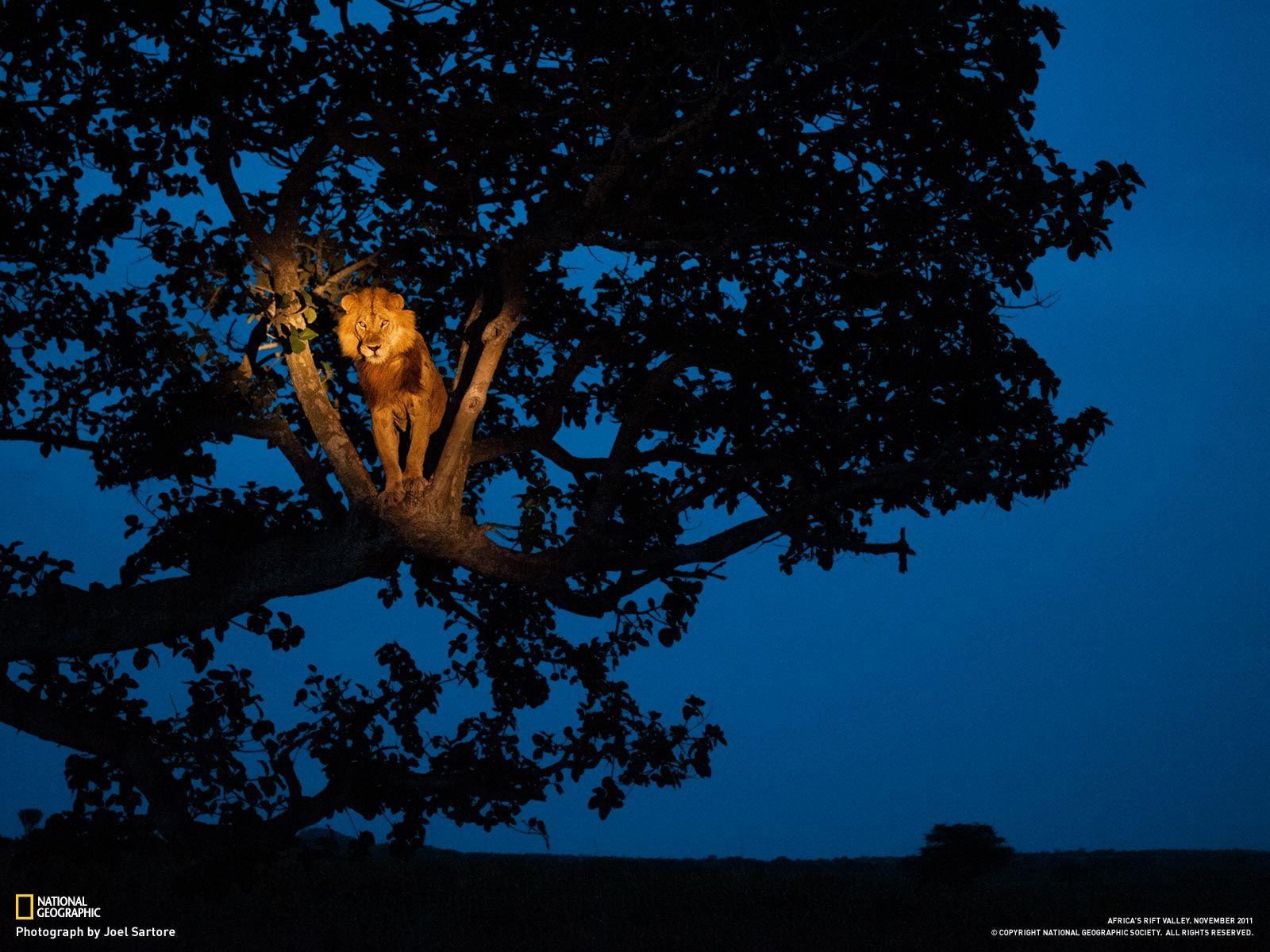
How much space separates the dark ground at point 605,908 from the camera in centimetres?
1140

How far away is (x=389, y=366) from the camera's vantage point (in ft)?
23.3

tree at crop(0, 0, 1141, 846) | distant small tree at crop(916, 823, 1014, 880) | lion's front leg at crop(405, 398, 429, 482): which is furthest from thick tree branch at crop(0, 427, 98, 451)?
distant small tree at crop(916, 823, 1014, 880)

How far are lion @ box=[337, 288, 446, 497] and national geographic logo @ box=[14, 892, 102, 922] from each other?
7651 mm

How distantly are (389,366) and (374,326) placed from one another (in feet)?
0.90

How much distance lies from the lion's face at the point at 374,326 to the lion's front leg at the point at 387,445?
0.38 m

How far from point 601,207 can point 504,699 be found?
15.8ft

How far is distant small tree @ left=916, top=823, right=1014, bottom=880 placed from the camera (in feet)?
59.7

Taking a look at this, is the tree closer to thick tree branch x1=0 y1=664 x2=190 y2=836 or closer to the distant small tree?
thick tree branch x1=0 y1=664 x2=190 y2=836

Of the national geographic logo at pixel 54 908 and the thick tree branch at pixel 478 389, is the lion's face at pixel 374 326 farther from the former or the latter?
the national geographic logo at pixel 54 908

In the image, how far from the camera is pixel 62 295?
29.5ft

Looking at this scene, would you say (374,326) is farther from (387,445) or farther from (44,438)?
(44,438)

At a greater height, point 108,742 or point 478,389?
point 478,389

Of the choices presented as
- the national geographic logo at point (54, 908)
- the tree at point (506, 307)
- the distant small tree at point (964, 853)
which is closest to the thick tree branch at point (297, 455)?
the tree at point (506, 307)

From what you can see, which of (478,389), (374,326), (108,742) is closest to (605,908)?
(108,742)
